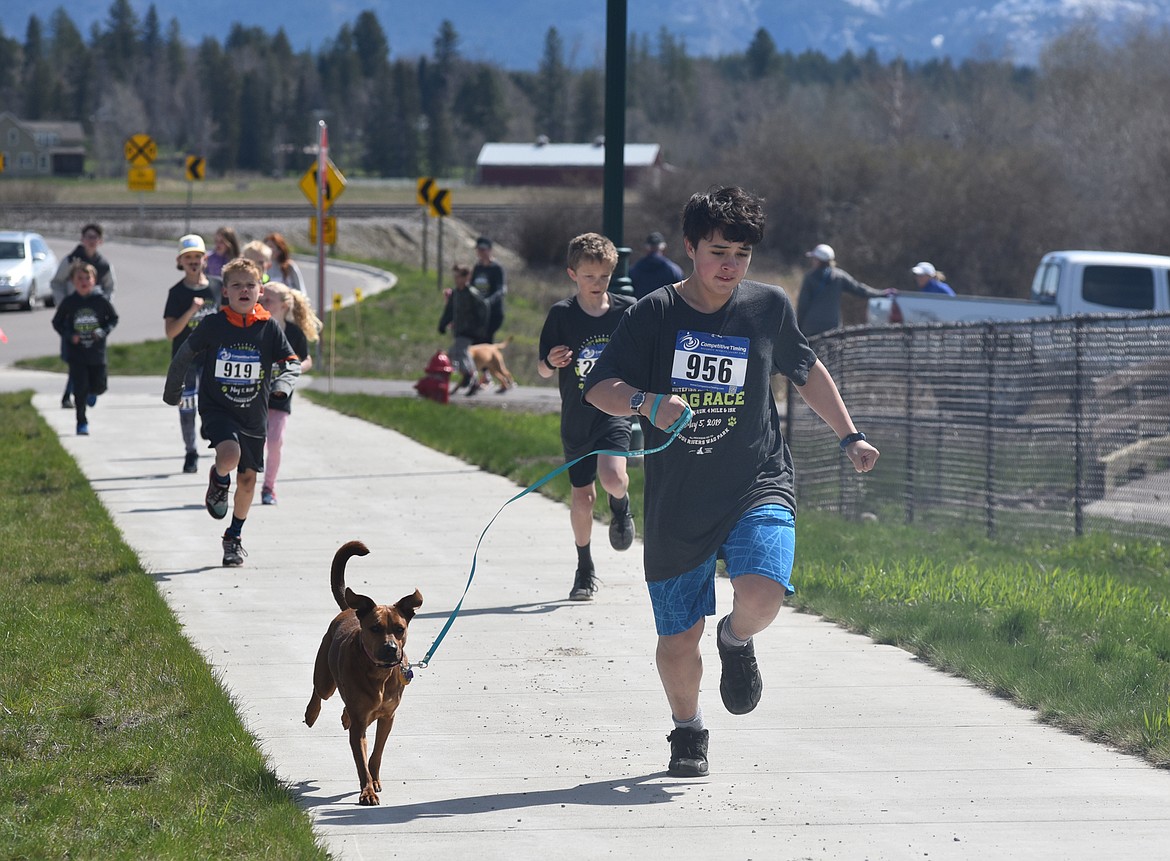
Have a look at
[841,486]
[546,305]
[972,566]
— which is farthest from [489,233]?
[972,566]

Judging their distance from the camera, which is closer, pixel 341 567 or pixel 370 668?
pixel 370 668

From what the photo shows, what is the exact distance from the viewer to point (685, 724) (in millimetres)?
5355

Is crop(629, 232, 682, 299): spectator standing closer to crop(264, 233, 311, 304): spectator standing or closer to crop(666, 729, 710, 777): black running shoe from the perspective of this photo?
crop(264, 233, 311, 304): spectator standing

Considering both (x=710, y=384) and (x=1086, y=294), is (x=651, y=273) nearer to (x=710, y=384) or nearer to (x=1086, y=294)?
(x=1086, y=294)

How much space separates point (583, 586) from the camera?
847cm

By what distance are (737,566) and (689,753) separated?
706 millimetres

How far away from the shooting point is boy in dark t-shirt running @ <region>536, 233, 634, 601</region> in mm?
7942

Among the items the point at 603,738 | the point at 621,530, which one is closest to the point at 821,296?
the point at 621,530

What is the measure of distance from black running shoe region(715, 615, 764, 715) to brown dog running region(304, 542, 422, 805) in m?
1.06

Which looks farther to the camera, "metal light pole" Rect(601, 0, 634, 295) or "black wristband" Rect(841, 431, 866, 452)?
"metal light pole" Rect(601, 0, 634, 295)

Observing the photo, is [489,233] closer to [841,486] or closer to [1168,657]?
[841,486]

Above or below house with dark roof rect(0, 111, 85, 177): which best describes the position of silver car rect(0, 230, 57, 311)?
below

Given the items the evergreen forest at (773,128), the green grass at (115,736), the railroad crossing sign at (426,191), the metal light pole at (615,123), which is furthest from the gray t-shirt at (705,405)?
the evergreen forest at (773,128)

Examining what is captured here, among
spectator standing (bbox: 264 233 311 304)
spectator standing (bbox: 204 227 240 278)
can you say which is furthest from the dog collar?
spectator standing (bbox: 264 233 311 304)
